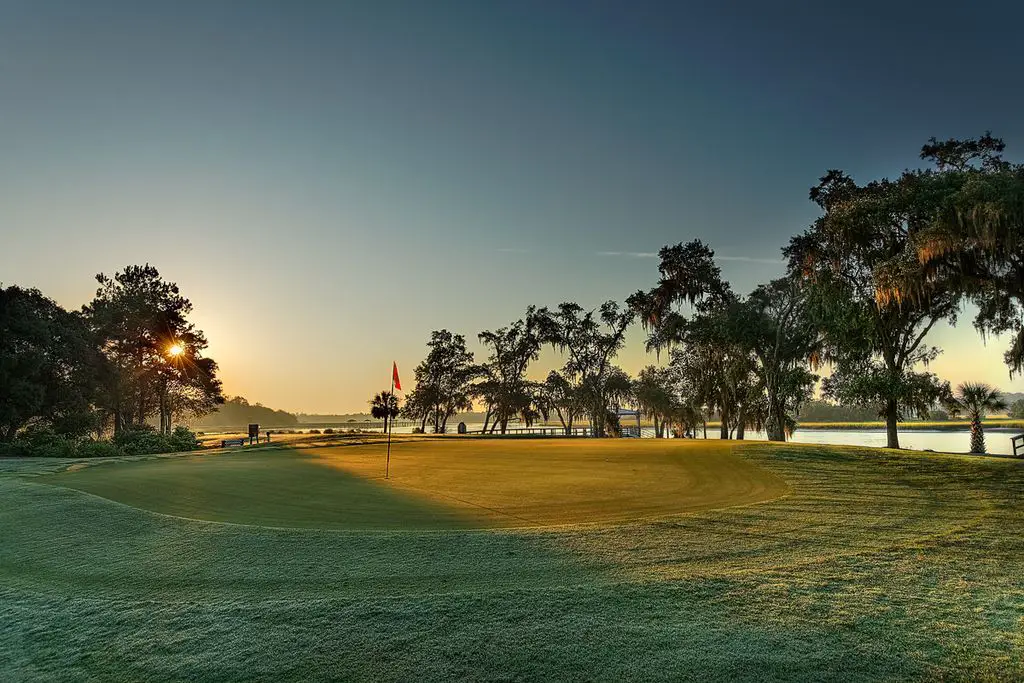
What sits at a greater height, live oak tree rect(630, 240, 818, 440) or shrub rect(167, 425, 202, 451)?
live oak tree rect(630, 240, 818, 440)

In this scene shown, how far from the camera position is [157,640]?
482cm

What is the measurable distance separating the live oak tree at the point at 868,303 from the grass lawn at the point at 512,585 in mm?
12652

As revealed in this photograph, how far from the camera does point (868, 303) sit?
82.2 feet

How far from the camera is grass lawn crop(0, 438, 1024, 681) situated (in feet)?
14.3

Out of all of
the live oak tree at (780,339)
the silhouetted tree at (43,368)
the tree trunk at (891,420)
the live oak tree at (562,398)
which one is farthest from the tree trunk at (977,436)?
the silhouetted tree at (43,368)

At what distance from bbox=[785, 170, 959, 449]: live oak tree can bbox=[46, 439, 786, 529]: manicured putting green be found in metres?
10.6

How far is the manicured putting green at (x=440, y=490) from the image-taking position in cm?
948

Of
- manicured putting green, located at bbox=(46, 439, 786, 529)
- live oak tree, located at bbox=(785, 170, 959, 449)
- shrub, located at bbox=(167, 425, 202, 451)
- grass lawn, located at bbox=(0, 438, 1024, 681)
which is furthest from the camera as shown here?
shrub, located at bbox=(167, 425, 202, 451)

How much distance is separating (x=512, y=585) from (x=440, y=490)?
6957 millimetres

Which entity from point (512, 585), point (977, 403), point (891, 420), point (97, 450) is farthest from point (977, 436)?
point (97, 450)

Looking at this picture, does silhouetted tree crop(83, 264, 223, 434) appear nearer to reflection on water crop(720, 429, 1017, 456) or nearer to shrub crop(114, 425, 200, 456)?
shrub crop(114, 425, 200, 456)

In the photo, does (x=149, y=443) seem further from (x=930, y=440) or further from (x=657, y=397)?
(x=930, y=440)

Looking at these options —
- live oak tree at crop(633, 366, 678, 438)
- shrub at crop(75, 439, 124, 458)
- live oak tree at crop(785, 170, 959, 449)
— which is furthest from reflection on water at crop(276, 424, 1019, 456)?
shrub at crop(75, 439, 124, 458)

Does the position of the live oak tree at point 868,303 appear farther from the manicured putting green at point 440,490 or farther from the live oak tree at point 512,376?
the live oak tree at point 512,376
